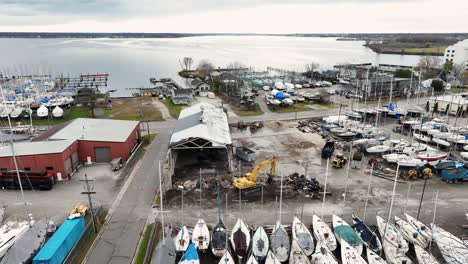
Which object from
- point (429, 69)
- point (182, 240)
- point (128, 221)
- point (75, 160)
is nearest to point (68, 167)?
point (75, 160)

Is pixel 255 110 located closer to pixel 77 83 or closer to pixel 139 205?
pixel 139 205

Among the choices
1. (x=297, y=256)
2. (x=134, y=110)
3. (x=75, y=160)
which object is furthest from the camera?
(x=134, y=110)

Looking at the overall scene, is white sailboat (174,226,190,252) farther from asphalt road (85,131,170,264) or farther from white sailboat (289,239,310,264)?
white sailboat (289,239,310,264)

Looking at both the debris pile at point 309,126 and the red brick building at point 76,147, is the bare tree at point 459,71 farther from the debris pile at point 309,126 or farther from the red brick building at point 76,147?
the red brick building at point 76,147

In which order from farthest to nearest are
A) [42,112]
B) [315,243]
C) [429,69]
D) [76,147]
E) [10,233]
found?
[429,69] → [42,112] → [76,147] → [315,243] → [10,233]

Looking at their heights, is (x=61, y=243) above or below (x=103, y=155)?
below

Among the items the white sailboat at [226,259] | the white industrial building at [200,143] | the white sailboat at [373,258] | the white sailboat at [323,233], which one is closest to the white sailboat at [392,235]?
the white sailboat at [373,258]

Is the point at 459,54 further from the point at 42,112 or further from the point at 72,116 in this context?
the point at 42,112
